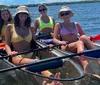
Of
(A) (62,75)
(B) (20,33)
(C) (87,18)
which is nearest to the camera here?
(A) (62,75)

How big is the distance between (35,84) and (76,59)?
103 centimetres

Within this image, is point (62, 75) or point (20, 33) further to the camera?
point (20, 33)

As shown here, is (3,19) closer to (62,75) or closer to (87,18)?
(62,75)

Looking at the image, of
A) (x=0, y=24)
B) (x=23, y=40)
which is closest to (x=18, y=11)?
(x=23, y=40)

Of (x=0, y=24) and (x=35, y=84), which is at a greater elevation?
(x=0, y=24)

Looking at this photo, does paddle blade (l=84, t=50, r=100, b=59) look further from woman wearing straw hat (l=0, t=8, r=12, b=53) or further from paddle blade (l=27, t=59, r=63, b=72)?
woman wearing straw hat (l=0, t=8, r=12, b=53)

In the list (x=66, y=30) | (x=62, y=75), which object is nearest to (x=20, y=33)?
(x=66, y=30)

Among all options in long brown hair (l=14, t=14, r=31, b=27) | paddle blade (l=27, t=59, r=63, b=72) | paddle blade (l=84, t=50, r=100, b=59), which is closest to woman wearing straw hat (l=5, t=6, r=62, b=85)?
long brown hair (l=14, t=14, r=31, b=27)

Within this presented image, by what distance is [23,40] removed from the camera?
710 centimetres

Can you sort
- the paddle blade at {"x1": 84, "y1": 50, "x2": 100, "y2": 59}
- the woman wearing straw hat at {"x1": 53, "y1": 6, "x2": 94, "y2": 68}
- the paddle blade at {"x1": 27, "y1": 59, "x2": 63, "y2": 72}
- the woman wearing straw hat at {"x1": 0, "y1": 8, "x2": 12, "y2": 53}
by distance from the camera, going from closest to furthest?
the paddle blade at {"x1": 27, "y1": 59, "x2": 63, "y2": 72}
the paddle blade at {"x1": 84, "y1": 50, "x2": 100, "y2": 59}
the woman wearing straw hat at {"x1": 53, "y1": 6, "x2": 94, "y2": 68}
the woman wearing straw hat at {"x1": 0, "y1": 8, "x2": 12, "y2": 53}

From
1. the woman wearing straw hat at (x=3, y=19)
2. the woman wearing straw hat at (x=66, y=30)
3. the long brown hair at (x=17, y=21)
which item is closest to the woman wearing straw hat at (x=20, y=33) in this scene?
the long brown hair at (x=17, y=21)

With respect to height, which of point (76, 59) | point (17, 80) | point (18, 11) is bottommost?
point (17, 80)

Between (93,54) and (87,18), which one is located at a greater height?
(93,54)

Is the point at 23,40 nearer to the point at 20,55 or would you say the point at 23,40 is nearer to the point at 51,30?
the point at 20,55
